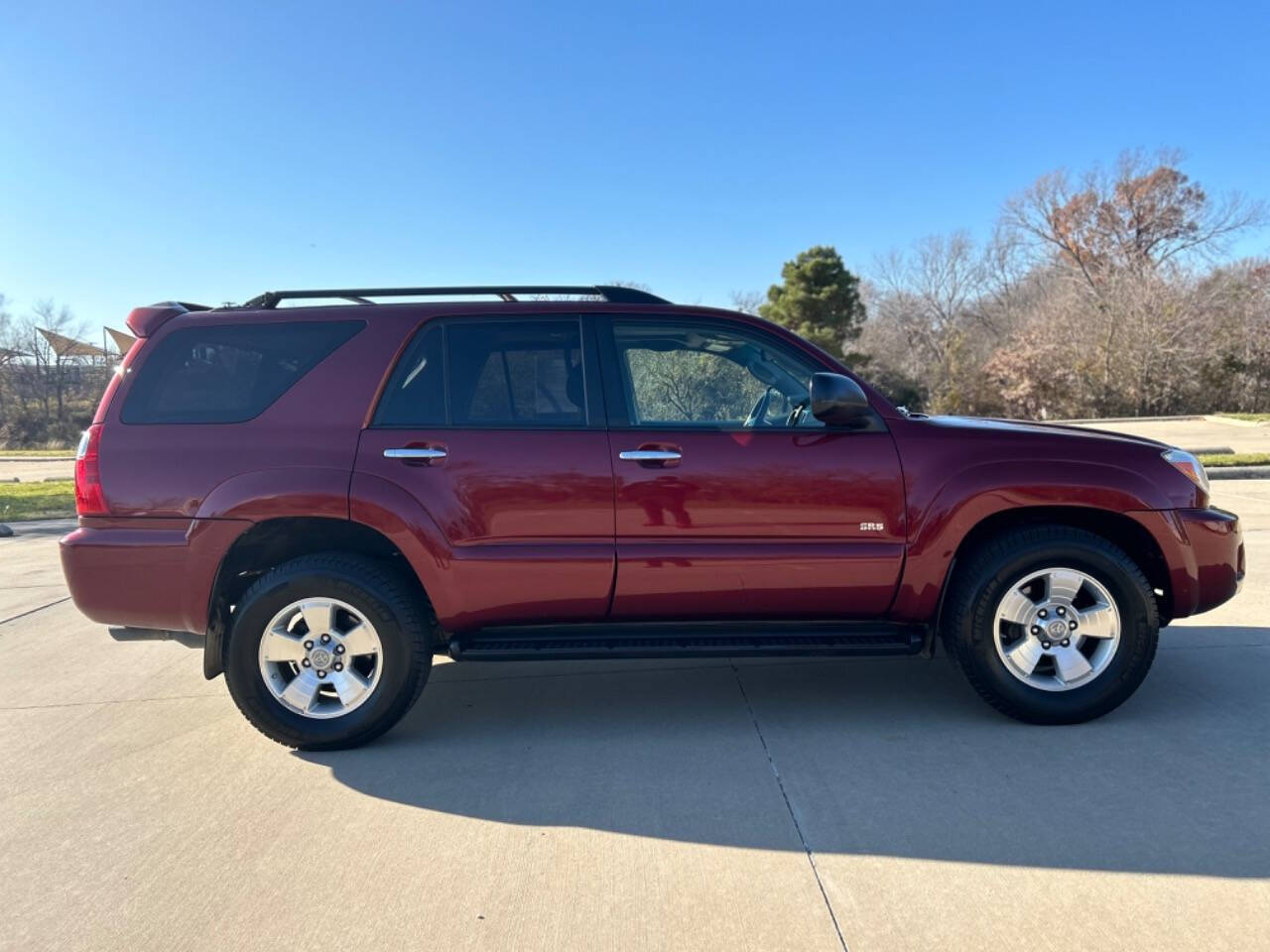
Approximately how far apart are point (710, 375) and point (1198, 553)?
2328mm

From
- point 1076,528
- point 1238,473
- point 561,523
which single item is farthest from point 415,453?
point 1238,473

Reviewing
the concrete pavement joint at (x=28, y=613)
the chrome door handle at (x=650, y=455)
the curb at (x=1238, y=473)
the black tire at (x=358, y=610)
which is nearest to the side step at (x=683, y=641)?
the black tire at (x=358, y=610)

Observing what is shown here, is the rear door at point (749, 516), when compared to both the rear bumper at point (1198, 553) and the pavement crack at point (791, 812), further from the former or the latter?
the rear bumper at point (1198, 553)

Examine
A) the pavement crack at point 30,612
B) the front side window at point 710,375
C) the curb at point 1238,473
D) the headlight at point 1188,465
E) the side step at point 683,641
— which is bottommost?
the pavement crack at point 30,612

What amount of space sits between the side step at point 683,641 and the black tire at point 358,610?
23 centimetres

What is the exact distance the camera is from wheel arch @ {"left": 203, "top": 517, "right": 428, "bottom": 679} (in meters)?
3.67

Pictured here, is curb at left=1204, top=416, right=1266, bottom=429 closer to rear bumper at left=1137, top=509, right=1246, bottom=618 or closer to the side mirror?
rear bumper at left=1137, top=509, right=1246, bottom=618

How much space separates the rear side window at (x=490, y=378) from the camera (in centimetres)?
370

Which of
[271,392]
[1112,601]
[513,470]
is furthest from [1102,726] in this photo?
[271,392]

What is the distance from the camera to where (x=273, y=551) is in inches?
153

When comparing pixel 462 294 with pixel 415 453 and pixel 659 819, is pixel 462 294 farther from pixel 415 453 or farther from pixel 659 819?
pixel 659 819

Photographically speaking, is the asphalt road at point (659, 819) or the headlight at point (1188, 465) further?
the headlight at point (1188, 465)

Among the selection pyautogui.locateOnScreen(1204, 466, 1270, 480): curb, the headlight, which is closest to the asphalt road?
the headlight

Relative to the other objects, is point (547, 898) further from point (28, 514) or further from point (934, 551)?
point (28, 514)
